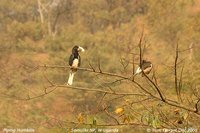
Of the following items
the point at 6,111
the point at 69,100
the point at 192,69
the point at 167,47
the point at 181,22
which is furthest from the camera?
the point at 181,22

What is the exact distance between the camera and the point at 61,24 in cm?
2547

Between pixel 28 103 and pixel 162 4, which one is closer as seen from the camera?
pixel 28 103

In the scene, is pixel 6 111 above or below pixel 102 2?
below

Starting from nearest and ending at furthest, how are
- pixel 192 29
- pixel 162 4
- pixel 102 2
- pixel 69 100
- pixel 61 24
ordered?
1. pixel 69 100
2. pixel 192 29
3. pixel 162 4
4. pixel 102 2
5. pixel 61 24

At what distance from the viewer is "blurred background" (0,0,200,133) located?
476 inches

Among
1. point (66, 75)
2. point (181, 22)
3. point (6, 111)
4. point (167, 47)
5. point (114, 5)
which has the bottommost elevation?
point (6, 111)

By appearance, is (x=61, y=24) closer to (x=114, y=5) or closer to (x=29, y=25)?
(x=114, y=5)


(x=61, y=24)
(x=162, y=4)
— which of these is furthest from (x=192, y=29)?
(x=61, y=24)

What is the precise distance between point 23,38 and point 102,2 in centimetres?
543

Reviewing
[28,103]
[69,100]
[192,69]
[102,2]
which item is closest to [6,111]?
[28,103]

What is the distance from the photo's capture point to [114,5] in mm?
23891

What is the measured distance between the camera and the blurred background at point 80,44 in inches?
476

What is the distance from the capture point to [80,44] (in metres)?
16.3

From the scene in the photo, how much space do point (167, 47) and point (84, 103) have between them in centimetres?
537
